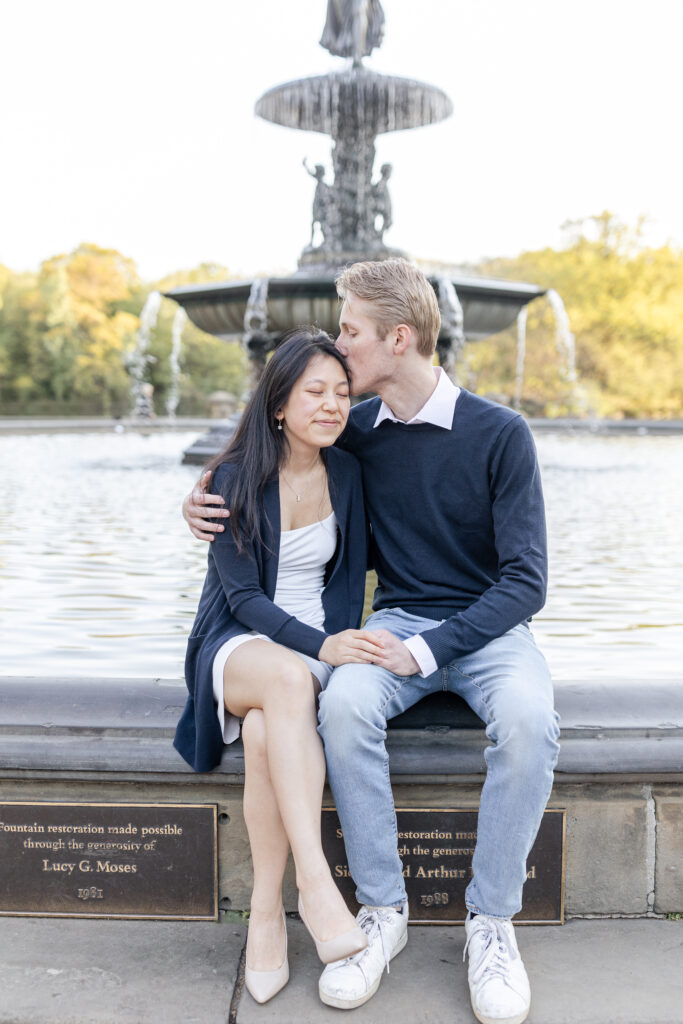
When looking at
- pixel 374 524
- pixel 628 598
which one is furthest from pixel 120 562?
pixel 374 524

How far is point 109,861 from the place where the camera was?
2477 millimetres

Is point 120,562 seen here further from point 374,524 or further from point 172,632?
point 374,524

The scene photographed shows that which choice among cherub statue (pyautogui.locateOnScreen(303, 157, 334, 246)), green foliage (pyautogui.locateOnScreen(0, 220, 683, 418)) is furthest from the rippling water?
green foliage (pyautogui.locateOnScreen(0, 220, 683, 418))

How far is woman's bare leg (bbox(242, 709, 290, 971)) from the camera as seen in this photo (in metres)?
2.26

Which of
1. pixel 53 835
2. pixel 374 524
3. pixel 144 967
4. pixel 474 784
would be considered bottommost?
pixel 144 967

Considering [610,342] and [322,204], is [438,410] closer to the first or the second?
[322,204]

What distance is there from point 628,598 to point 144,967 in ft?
10.3

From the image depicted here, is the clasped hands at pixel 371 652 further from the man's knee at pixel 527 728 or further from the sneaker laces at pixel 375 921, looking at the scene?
the sneaker laces at pixel 375 921

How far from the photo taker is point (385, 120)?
1345cm

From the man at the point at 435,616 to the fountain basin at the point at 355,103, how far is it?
35.6 ft

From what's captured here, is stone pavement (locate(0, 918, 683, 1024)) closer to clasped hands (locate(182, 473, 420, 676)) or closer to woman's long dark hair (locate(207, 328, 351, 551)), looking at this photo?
clasped hands (locate(182, 473, 420, 676))

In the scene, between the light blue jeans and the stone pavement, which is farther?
the light blue jeans

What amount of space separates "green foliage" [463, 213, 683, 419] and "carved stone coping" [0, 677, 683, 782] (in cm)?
3560

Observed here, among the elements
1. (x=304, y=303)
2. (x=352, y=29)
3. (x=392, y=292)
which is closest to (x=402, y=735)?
(x=392, y=292)
